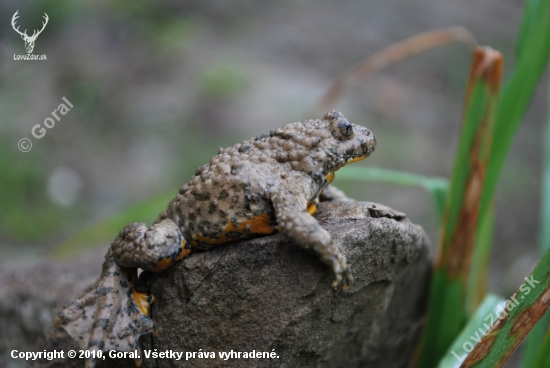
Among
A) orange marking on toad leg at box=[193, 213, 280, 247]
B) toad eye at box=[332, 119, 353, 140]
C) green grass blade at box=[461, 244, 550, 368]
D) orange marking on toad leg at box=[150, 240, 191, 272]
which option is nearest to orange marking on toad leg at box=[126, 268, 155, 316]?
orange marking on toad leg at box=[150, 240, 191, 272]

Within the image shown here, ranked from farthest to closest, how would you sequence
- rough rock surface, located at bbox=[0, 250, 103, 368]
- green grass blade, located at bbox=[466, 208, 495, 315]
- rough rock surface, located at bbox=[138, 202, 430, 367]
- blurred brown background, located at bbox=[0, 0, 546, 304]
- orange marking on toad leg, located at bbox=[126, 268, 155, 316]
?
blurred brown background, located at bbox=[0, 0, 546, 304]
green grass blade, located at bbox=[466, 208, 495, 315]
rough rock surface, located at bbox=[0, 250, 103, 368]
orange marking on toad leg, located at bbox=[126, 268, 155, 316]
rough rock surface, located at bbox=[138, 202, 430, 367]

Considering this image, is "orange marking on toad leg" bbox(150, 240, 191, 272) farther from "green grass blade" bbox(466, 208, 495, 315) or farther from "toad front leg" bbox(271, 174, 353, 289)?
"green grass blade" bbox(466, 208, 495, 315)

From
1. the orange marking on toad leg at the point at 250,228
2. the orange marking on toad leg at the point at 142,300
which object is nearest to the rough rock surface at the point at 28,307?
the orange marking on toad leg at the point at 142,300

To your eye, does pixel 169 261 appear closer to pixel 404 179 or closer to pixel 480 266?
pixel 404 179

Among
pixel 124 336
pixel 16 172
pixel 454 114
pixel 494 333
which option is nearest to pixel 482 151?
pixel 494 333

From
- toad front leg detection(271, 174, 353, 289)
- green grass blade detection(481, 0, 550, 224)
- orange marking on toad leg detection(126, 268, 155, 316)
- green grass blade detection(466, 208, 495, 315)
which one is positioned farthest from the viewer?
green grass blade detection(466, 208, 495, 315)

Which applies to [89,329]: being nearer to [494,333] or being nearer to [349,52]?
[494,333]
